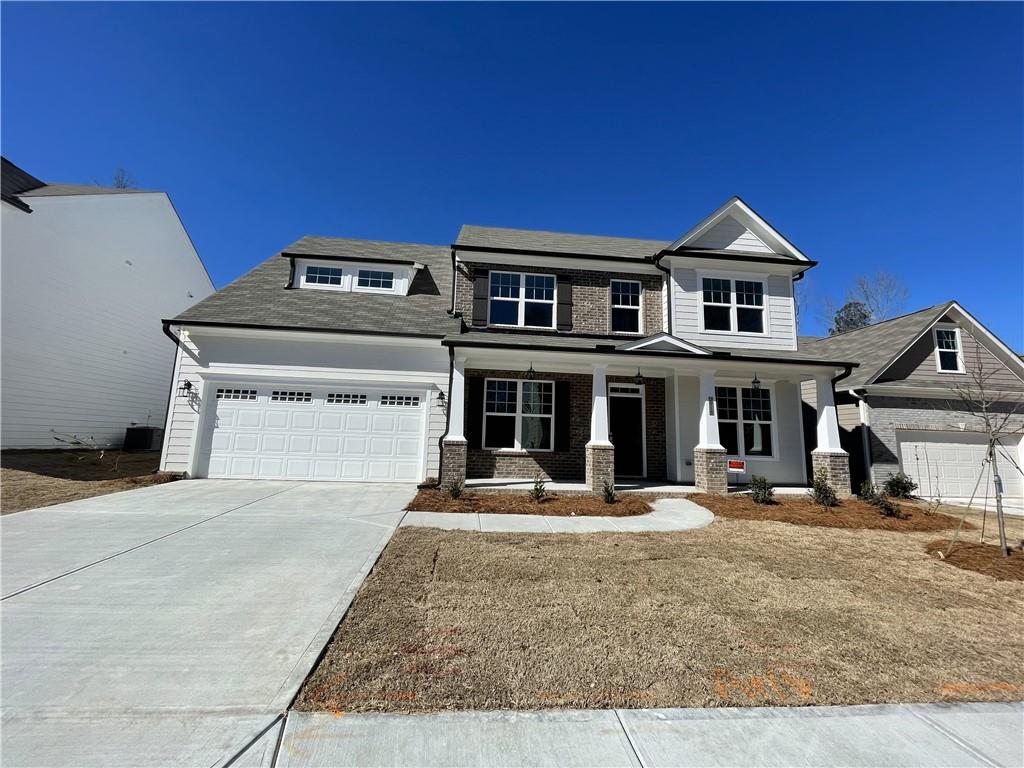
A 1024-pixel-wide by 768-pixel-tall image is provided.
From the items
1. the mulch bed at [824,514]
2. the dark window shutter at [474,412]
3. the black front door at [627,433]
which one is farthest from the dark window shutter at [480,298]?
the mulch bed at [824,514]

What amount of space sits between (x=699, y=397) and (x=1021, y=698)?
9.19 metres

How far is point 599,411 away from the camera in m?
10.2

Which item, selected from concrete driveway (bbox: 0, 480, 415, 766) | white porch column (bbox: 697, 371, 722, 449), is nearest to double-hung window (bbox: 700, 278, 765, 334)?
white porch column (bbox: 697, 371, 722, 449)

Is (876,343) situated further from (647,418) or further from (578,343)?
(578,343)

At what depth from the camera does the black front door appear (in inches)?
474

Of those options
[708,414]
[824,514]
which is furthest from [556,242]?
[824,514]

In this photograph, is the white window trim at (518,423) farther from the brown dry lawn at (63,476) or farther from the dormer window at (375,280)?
the brown dry lawn at (63,476)

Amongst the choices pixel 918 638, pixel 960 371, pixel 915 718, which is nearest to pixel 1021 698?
pixel 918 638

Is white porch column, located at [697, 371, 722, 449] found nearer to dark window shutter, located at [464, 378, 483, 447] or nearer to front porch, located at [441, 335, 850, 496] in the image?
front porch, located at [441, 335, 850, 496]

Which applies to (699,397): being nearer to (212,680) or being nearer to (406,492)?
(406,492)

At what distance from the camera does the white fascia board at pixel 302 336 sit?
10930 millimetres

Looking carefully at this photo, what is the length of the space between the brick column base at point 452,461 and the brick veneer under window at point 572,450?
1902 millimetres

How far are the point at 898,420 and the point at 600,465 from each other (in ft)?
29.6

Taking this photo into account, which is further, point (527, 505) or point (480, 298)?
point (480, 298)
